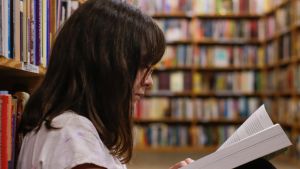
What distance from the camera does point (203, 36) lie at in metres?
5.43

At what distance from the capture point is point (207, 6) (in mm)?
5402

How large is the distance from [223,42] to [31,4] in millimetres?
4403

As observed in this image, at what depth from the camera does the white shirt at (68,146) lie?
0.85m

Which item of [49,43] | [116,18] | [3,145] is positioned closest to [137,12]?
[116,18]

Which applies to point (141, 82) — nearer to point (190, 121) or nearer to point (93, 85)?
point (93, 85)

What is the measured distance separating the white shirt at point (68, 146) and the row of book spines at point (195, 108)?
14.6ft

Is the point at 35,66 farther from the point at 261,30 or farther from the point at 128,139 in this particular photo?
the point at 261,30

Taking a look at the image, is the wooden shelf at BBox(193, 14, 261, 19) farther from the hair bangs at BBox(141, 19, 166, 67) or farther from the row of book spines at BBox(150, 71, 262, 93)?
the hair bangs at BBox(141, 19, 166, 67)

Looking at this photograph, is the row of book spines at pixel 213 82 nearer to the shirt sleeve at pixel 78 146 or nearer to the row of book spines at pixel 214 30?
the row of book spines at pixel 214 30

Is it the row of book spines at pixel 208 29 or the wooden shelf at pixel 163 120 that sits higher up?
the row of book spines at pixel 208 29

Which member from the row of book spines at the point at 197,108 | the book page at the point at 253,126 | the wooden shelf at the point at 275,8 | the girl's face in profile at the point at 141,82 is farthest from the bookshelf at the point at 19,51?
the row of book spines at the point at 197,108

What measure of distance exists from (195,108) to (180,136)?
34cm

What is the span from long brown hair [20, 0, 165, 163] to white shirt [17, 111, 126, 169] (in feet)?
0.11

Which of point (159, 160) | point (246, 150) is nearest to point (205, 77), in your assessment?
point (159, 160)
